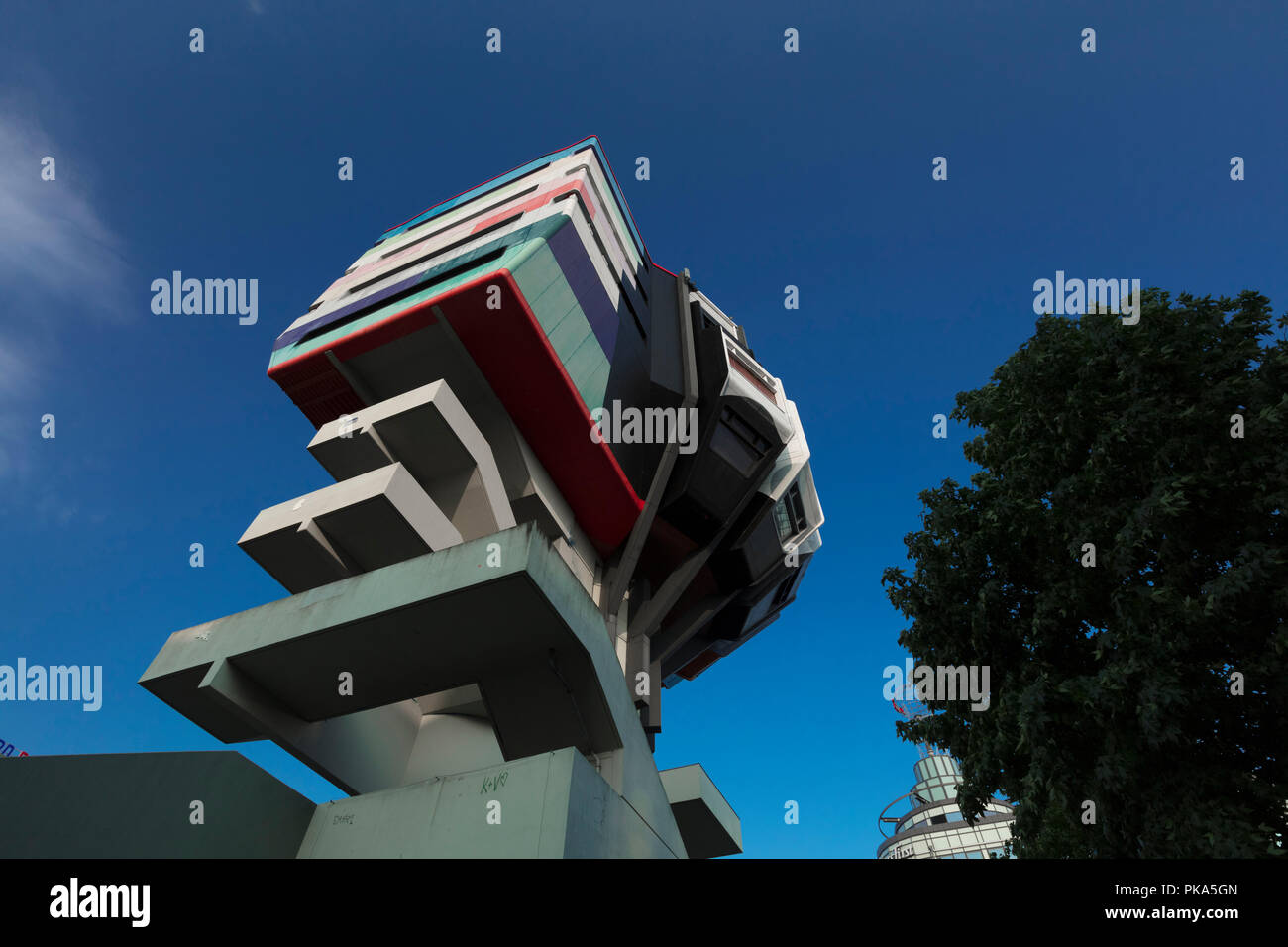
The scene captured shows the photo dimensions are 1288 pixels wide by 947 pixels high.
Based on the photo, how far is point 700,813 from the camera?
19641mm

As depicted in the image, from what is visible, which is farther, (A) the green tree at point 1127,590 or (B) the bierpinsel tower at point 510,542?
(B) the bierpinsel tower at point 510,542

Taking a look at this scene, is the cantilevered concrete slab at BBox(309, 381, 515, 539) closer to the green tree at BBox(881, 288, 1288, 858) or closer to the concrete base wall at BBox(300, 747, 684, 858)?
the concrete base wall at BBox(300, 747, 684, 858)

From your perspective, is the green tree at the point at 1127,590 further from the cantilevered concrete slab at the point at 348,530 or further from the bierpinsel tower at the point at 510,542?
the cantilevered concrete slab at the point at 348,530

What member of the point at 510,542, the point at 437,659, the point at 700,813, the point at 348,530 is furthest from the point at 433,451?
the point at 700,813

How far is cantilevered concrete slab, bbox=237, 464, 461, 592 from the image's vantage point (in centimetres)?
1503

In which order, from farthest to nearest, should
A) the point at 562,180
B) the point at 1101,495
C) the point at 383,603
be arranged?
1. the point at 562,180
2. the point at 383,603
3. the point at 1101,495

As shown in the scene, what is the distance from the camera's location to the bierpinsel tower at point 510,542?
10.6 m

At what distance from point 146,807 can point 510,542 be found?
5.36m

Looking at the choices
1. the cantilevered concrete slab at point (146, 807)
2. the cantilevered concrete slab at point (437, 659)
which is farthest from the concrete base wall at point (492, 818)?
the cantilevered concrete slab at point (437, 659)

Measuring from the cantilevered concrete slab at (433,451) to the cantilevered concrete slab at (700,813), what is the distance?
869 cm

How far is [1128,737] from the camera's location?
29.9 ft
